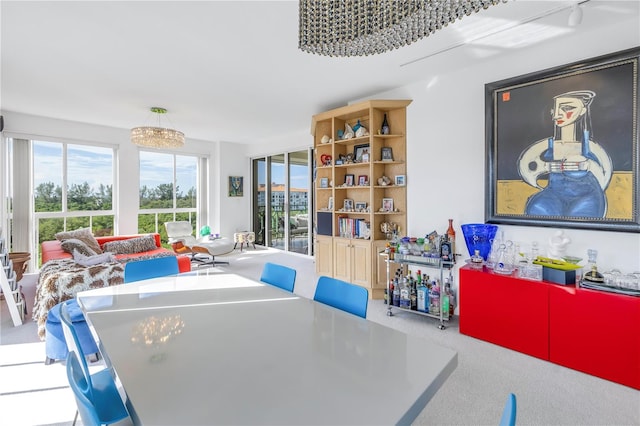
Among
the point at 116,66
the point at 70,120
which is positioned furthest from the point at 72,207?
the point at 116,66

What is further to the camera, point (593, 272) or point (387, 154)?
point (387, 154)

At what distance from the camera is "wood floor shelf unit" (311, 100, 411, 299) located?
4.08m

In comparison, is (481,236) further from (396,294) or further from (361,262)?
(361,262)

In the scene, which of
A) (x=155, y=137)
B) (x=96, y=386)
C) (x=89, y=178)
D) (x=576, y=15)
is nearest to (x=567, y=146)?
(x=576, y=15)

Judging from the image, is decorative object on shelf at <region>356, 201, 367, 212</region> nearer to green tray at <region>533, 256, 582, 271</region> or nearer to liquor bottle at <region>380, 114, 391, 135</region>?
liquor bottle at <region>380, 114, 391, 135</region>

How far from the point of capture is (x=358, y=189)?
15.1 feet

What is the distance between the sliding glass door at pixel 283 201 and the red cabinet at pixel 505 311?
A: 4274 mm

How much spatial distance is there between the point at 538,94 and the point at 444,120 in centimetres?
94

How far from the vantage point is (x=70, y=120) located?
5.62 meters

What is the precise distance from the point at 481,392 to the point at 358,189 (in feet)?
9.89

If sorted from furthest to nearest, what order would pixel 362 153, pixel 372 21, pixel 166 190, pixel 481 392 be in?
pixel 166 190 < pixel 362 153 < pixel 481 392 < pixel 372 21

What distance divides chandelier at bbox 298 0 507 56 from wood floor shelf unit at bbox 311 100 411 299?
271cm

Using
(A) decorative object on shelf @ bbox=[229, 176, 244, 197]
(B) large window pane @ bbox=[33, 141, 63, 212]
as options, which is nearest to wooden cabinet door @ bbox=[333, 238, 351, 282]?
(A) decorative object on shelf @ bbox=[229, 176, 244, 197]

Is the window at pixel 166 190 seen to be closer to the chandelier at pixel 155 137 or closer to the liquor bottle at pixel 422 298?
the chandelier at pixel 155 137
